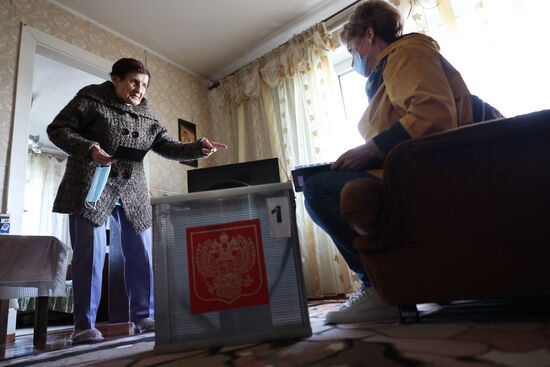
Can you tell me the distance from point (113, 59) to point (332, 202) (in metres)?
2.40

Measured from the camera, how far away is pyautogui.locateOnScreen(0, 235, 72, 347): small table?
4.20ft

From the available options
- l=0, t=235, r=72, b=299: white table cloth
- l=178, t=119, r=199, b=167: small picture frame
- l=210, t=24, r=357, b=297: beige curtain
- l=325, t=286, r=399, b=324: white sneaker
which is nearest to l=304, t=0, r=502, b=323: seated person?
l=325, t=286, r=399, b=324: white sneaker

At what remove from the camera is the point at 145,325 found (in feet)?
4.49

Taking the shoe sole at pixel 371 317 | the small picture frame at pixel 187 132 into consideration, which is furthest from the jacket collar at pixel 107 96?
the small picture frame at pixel 187 132

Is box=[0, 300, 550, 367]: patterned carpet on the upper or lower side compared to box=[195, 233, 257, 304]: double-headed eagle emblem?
lower

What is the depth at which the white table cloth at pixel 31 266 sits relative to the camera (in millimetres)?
1276

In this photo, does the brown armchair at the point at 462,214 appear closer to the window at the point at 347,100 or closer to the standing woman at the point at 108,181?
the standing woman at the point at 108,181

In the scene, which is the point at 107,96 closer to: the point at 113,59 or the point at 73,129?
the point at 73,129

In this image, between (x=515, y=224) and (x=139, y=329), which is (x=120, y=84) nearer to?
(x=139, y=329)

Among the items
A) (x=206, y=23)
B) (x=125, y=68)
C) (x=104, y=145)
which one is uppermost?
(x=206, y=23)

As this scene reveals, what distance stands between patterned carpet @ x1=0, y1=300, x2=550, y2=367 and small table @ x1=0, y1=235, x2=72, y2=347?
389 millimetres

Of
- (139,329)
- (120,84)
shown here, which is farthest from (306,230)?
(120,84)

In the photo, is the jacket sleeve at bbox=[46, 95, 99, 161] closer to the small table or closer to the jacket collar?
the jacket collar

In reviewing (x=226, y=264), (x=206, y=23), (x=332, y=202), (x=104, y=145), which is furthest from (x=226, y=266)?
(x=206, y=23)
